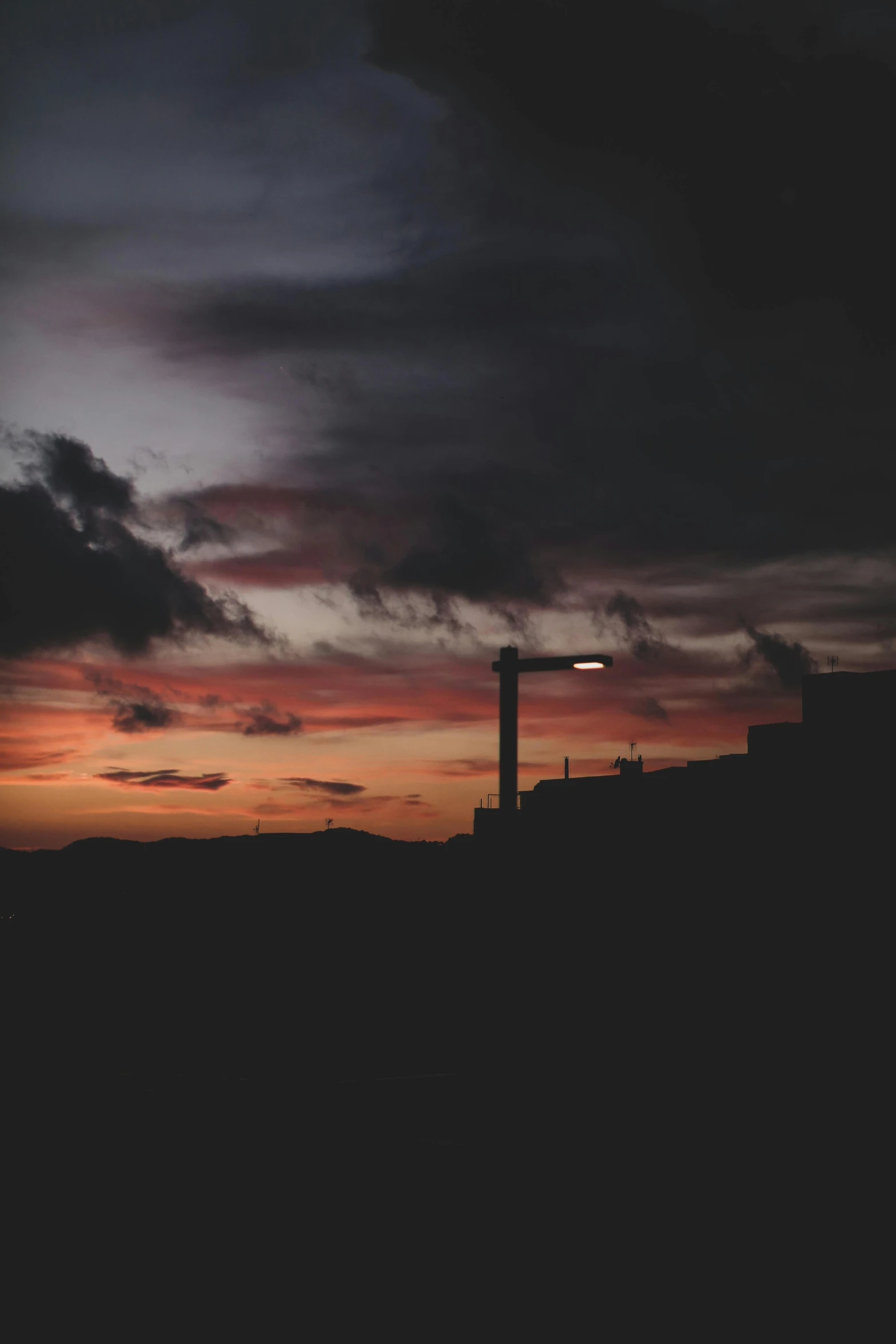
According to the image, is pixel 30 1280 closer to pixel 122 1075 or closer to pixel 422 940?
pixel 122 1075

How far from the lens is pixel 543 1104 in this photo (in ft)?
A: 45.4

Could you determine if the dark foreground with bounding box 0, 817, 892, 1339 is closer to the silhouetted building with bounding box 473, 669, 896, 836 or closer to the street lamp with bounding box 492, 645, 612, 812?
the silhouetted building with bounding box 473, 669, 896, 836

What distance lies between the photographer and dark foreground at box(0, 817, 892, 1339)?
7402 millimetres

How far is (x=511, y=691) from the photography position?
12.9 m

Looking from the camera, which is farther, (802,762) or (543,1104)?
(802,762)

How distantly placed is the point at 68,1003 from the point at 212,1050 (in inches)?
429

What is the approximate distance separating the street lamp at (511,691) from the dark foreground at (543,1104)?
371cm

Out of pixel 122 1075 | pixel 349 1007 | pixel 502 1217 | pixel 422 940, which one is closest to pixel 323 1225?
pixel 502 1217

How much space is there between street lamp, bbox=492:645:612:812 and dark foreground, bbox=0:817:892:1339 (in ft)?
12.2

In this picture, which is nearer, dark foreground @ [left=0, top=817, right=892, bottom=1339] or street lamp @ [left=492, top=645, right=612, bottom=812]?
dark foreground @ [left=0, top=817, right=892, bottom=1339]

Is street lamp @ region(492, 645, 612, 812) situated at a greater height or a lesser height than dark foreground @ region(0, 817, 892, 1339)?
greater

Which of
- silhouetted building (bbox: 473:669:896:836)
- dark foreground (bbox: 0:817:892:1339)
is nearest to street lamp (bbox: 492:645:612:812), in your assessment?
silhouetted building (bbox: 473:669:896:836)

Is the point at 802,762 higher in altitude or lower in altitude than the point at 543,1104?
higher

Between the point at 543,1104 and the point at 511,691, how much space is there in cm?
525
